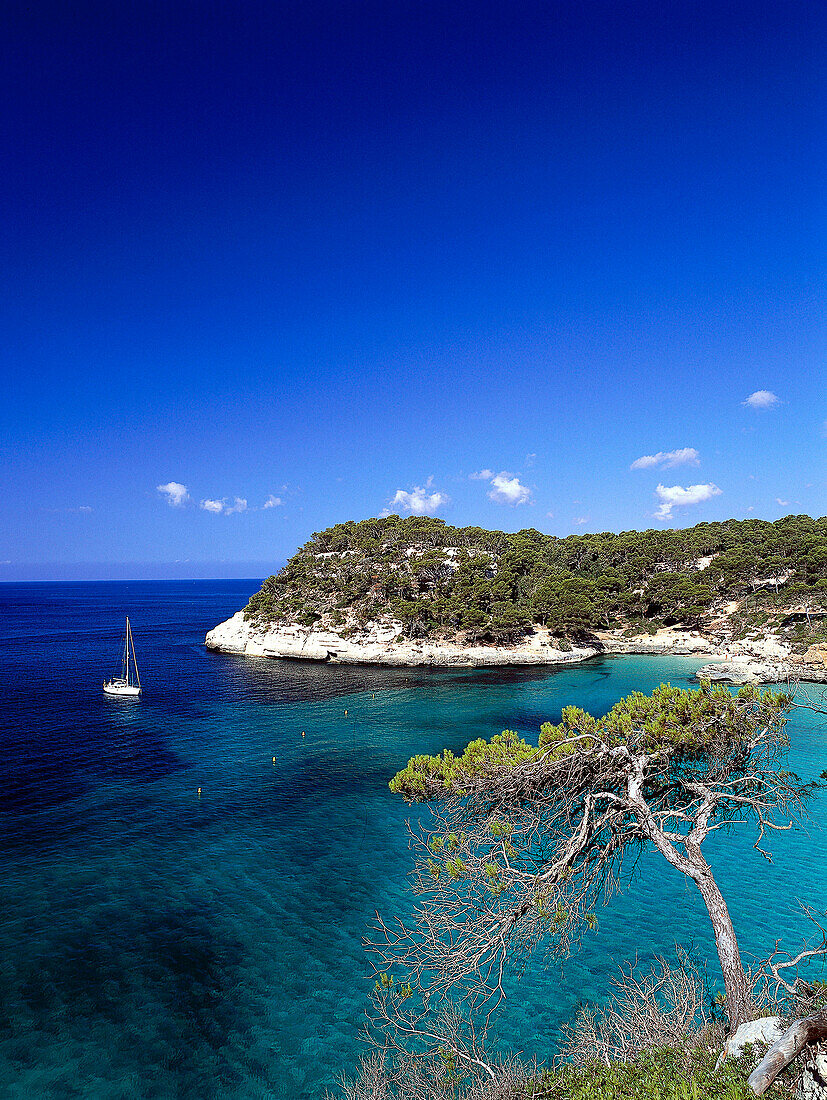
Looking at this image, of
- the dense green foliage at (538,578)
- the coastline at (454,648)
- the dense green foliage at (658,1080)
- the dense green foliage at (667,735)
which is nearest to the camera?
the dense green foliage at (658,1080)

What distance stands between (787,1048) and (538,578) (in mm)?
49861

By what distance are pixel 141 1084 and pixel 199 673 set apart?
39.1 metres

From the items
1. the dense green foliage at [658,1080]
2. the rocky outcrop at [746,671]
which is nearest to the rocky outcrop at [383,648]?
the rocky outcrop at [746,671]

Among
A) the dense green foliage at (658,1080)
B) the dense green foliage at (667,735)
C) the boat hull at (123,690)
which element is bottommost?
the boat hull at (123,690)

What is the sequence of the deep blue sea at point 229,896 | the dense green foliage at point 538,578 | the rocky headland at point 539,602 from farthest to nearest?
the dense green foliage at point 538,578 < the rocky headland at point 539,602 < the deep blue sea at point 229,896

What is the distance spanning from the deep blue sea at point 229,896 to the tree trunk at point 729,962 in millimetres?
4608

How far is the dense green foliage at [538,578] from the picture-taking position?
49.0m

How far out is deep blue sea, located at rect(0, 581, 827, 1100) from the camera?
1060 cm

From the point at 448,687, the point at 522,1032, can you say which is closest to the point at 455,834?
the point at 522,1032

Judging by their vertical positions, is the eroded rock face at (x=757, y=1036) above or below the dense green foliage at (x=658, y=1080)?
above

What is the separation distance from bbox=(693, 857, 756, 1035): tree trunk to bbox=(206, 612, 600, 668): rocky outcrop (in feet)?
129

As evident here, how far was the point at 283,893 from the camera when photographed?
51.3 feet

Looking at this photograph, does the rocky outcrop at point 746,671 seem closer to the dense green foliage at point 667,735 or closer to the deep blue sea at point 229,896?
the deep blue sea at point 229,896

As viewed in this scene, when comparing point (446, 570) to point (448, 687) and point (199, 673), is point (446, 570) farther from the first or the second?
point (199, 673)
